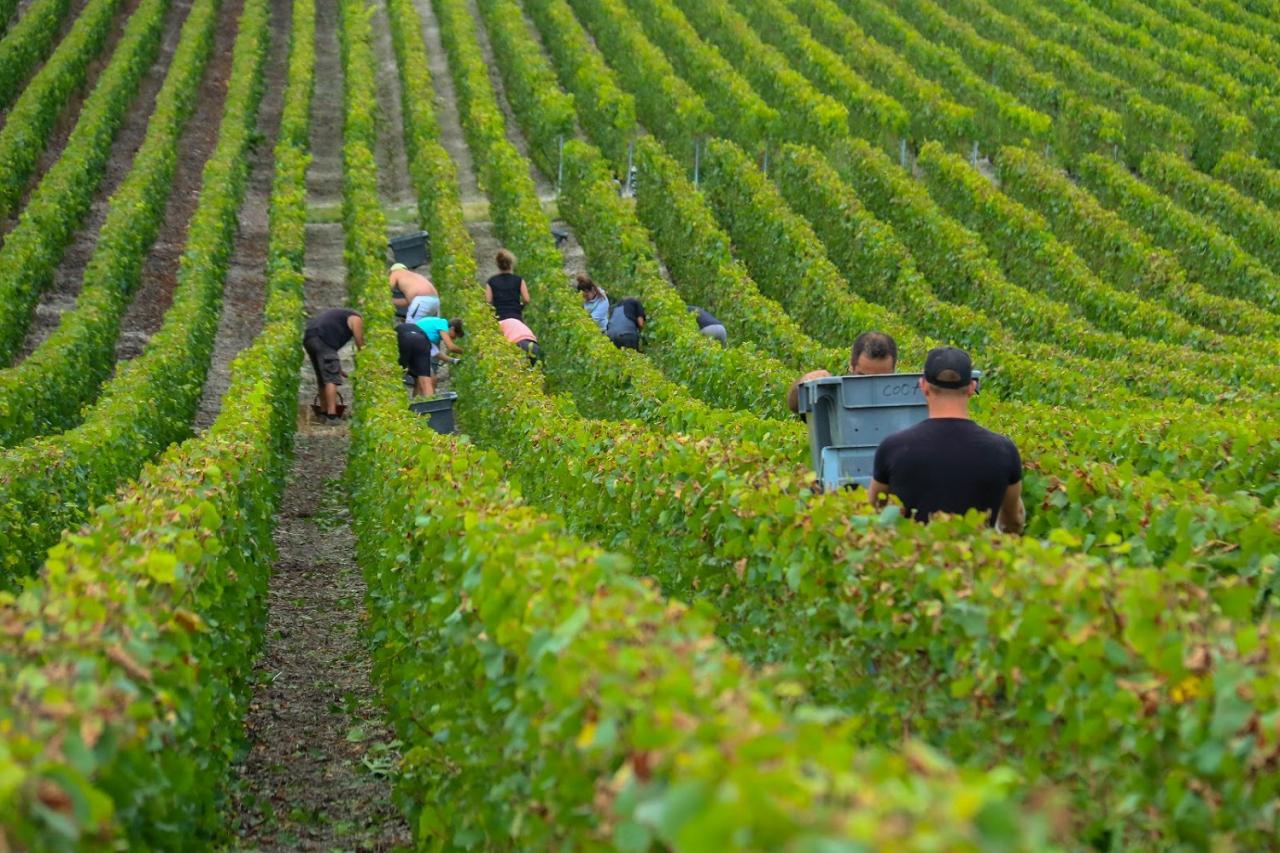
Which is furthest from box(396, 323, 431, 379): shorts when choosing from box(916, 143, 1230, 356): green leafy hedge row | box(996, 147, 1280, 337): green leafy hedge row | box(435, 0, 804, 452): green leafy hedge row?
box(996, 147, 1280, 337): green leafy hedge row

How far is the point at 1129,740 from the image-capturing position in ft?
13.8

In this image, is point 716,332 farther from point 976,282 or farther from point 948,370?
point 948,370

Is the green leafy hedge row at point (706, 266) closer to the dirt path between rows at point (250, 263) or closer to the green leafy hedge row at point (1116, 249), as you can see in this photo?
the green leafy hedge row at point (1116, 249)

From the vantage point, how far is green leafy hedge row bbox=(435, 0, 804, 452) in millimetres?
11047

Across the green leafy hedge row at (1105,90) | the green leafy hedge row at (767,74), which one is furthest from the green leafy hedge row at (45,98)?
the green leafy hedge row at (1105,90)

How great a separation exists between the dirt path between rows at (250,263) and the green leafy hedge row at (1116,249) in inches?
467

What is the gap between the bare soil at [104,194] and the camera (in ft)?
72.8

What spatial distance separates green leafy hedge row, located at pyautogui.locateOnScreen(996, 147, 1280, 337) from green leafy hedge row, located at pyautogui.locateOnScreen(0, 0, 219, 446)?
43.2ft

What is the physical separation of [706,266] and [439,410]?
7408 millimetres

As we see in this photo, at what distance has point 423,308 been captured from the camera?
18812 mm

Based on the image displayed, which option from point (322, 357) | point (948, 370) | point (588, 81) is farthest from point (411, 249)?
point (948, 370)

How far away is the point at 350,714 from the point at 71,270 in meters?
16.9

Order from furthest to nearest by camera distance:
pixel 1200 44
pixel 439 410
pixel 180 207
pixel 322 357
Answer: pixel 1200 44 < pixel 180 207 < pixel 322 357 < pixel 439 410

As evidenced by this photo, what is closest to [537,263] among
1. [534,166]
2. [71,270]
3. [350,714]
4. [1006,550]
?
[71,270]
